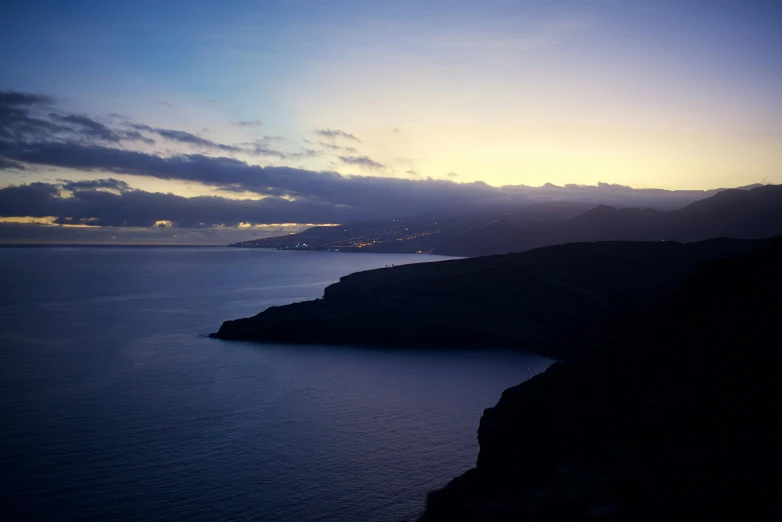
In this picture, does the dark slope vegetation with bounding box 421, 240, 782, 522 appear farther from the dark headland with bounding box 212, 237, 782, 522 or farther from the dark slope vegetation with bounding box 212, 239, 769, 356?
the dark slope vegetation with bounding box 212, 239, 769, 356

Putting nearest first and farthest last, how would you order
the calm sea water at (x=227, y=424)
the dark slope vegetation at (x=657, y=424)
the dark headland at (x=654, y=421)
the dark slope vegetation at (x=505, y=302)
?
1. the dark slope vegetation at (x=657, y=424)
2. the dark headland at (x=654, y=421)
3. the calm sea water at (x=227, y=424)
4. the dark slope vegetation at (x=505, y=302)

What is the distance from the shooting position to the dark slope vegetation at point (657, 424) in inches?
561

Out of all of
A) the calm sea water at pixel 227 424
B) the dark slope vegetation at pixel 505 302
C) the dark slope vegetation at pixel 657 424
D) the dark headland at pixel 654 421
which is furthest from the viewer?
the dark slope vegetation at pixel 505 302

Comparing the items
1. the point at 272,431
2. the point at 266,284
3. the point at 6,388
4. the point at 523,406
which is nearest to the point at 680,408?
the point at 523,406

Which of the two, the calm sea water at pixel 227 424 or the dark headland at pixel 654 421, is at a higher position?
the dark headland at pixel 654 421

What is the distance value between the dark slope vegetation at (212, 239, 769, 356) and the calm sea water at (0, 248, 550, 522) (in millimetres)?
5322

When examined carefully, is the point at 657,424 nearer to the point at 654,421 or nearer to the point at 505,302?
the point at 654,421

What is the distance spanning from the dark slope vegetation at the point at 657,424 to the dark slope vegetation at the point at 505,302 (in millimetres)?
43612

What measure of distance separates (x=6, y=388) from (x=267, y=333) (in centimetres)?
3143

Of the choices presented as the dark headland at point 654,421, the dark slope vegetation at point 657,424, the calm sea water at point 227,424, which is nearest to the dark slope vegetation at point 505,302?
the calm sea water at point 227,424

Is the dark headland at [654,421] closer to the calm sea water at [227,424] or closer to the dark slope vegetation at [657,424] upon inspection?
the dark slope vegetation at [657,424]

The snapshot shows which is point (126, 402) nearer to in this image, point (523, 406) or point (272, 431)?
point (272, 431)

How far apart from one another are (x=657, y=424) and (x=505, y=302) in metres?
60.7

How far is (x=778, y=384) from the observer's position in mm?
16578
